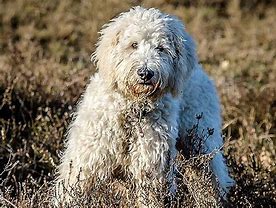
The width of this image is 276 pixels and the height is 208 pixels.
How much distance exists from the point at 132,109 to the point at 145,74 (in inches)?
17.2

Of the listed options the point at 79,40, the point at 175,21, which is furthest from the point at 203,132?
the point at 79,40

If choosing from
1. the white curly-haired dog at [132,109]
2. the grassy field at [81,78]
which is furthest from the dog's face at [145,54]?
the grassy field at [81,78]

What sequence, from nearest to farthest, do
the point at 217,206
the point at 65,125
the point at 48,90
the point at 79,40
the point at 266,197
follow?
the point at 217,206
the point at 266,197
the point at 65,125
the point at 48,90
the point at 79,40

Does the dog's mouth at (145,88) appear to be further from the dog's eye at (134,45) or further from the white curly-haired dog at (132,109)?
the dog's eye at (134,45)

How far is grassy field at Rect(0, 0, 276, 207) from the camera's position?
6.42m

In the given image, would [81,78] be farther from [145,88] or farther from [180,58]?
[145,88]

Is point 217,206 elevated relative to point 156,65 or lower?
lower

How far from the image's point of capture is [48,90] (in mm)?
7961

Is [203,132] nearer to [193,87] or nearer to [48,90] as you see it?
[193,87]

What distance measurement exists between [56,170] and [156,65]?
4.59 feet

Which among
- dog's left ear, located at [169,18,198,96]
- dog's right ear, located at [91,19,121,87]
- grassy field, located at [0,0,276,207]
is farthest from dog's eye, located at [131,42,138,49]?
grassy field, located at [0,0,276,207]

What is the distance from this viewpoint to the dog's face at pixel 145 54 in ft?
17.6

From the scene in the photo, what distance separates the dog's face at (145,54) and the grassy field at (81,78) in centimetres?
88

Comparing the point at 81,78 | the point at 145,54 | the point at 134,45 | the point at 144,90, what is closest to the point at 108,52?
the point at 134,45
